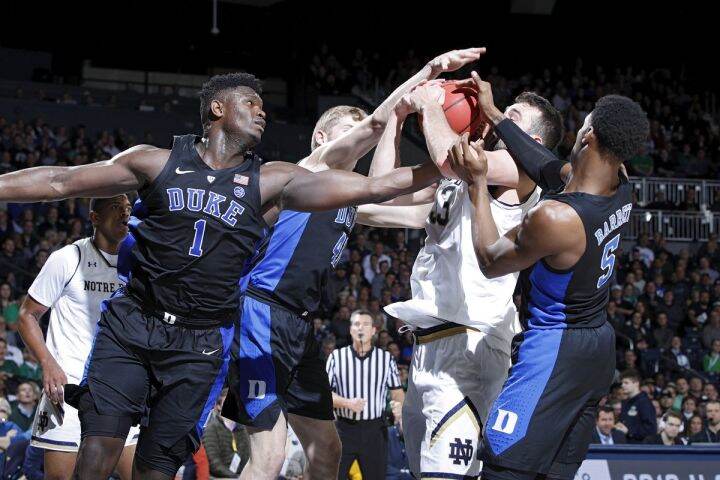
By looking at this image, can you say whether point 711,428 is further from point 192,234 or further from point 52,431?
point 192,234

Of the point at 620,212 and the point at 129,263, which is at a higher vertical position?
the point at 620,212

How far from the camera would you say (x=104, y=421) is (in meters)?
4.46

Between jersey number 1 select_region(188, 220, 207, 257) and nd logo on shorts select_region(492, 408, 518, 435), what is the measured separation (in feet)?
4.98

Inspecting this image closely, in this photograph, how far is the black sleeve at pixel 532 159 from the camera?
4.62 metres

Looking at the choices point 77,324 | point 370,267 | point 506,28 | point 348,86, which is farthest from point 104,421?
point 506,28

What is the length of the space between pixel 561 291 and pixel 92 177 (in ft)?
7.01

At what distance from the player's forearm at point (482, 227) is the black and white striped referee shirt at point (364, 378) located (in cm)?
601

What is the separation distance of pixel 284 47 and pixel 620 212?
74.0 ft

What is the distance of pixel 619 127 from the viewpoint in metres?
4.14

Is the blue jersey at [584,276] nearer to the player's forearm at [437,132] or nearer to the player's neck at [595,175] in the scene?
the player's neck at [595,175]

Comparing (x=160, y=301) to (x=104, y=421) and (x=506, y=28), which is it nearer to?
(x=104, y=421)

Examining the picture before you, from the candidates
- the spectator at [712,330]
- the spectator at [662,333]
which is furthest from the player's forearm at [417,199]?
the spectator at [712,330]

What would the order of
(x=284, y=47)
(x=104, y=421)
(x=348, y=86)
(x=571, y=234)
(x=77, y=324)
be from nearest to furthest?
1. (x=571, y=234)
2. (x=104, y=421)
3. (x=77, y=324)
4. (x=348, y=86)
5. (x=284, y=47)

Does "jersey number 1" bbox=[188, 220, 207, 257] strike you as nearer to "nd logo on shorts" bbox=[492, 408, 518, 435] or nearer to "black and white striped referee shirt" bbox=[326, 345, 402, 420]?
"nd logo on shorts" bbox=[492, 408, 518, 435]
